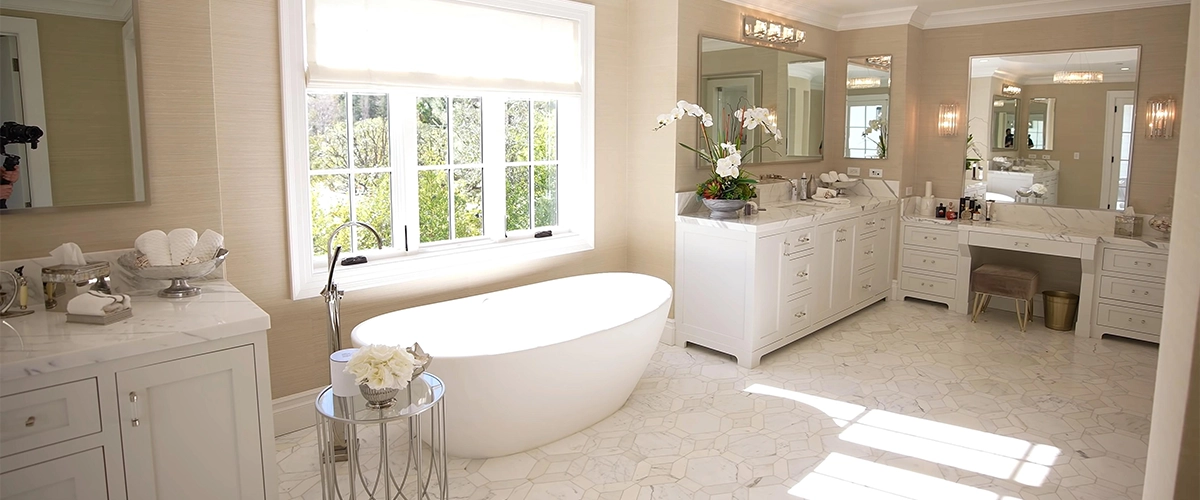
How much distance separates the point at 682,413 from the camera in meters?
3.71

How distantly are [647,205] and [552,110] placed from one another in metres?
0.91

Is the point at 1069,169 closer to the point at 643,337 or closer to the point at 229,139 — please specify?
the point at 643,337

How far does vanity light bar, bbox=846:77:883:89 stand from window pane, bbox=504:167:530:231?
318 cm

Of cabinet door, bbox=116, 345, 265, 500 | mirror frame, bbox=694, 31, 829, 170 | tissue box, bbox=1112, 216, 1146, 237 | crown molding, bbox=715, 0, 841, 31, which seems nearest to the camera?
cabinet door, bbox=116, 345, 265, 500

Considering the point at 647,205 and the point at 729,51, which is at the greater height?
the point at 729,51

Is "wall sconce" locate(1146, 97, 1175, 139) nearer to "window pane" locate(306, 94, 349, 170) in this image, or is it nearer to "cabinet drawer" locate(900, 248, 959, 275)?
"cabinet drawer" locate(900, 248, 959, 275)

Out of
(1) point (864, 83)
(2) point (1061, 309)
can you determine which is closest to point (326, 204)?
(1) point (864, 83)

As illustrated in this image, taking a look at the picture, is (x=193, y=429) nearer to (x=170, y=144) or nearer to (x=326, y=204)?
(x=170, y=144)

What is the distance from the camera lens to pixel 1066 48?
208 inches

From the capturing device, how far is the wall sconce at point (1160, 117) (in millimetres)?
4844

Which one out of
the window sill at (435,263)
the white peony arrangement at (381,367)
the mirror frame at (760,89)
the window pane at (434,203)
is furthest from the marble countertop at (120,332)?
the mirror frame at (760,89)

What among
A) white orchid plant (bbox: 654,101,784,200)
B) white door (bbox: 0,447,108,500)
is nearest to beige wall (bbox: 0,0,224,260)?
white door (bbox: 0,447,108,500)

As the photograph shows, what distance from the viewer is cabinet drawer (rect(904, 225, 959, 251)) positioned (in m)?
5.73

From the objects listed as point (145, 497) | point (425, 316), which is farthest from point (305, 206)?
point (145, 497)
